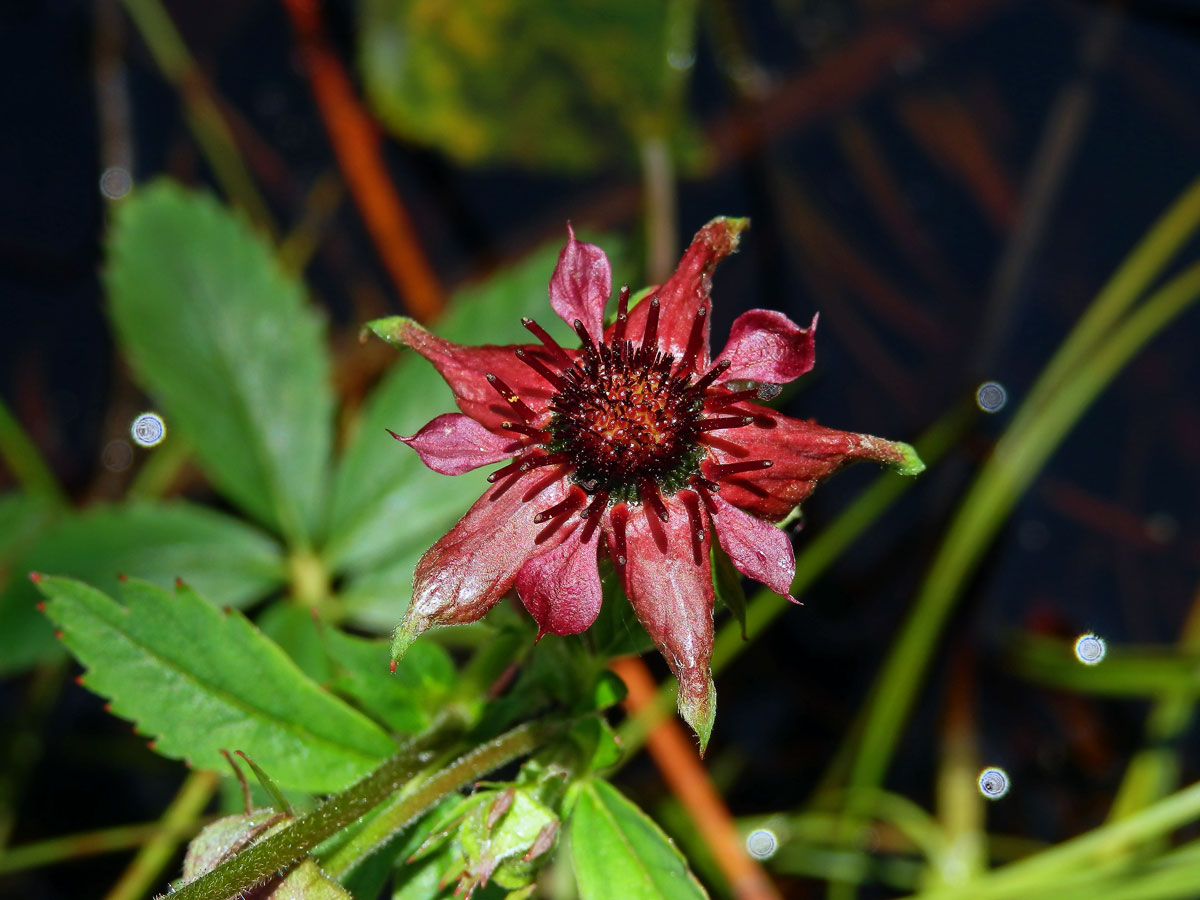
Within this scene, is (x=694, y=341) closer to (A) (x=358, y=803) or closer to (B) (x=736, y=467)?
(B) (x=736, y=467)

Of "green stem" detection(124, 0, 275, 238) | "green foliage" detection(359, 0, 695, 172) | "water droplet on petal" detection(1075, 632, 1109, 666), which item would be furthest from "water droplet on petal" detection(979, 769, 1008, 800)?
"green stem" detection(124, 0, 275, 238)

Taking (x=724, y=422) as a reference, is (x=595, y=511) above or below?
below

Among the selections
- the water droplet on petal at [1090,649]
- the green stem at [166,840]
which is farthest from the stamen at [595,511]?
the water droplet on petal at [1090,649]

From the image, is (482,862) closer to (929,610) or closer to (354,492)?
(354,492)

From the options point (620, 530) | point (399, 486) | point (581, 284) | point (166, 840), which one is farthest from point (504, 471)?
point (166, 840)

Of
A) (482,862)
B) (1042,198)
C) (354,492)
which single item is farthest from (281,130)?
(482,862)

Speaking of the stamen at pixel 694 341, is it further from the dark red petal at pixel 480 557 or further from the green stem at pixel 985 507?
the green stem at pixel 985 507
